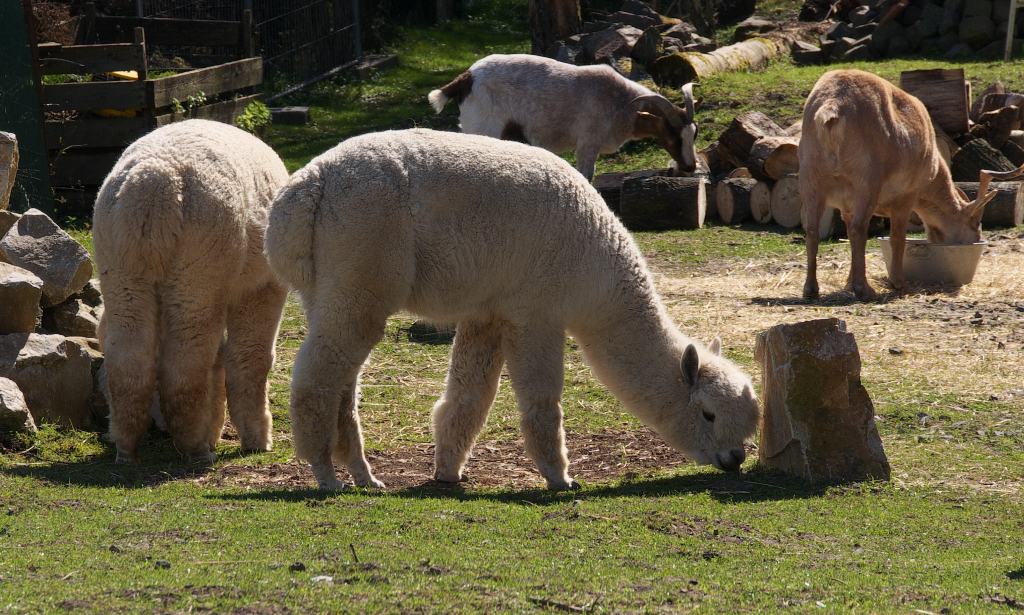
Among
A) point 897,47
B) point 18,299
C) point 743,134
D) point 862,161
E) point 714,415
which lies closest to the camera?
point 714,415

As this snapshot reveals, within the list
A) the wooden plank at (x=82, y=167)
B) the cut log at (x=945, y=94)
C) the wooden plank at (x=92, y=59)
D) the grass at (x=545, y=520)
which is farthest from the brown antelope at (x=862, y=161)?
the wooden plank at (x=82, y=167)

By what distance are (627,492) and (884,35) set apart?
2048 cm

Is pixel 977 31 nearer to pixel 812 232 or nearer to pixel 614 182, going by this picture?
pixel 614 182

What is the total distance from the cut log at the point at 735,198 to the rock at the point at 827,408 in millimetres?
9348

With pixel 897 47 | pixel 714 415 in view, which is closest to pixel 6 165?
pixel 714 415

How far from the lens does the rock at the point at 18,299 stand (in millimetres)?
6242

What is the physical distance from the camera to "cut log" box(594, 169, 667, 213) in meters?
15.0

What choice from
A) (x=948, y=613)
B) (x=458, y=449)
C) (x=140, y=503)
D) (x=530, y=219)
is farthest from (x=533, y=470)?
(x=948, y=613)

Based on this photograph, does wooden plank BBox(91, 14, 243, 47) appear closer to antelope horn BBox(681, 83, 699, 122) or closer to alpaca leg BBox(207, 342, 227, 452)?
antelope horn BBox(681, 83, 699, 122)

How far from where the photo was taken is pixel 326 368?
517cm

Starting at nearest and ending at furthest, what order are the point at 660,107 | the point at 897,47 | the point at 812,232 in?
the point at 812,232, the point at 660,107, the point at 897,47

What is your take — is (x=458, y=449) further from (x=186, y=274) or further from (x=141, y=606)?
(x=141, y=606)

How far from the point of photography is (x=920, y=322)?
364 inches

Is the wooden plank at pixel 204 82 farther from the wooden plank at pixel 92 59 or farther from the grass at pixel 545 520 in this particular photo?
the grass at pixel 545 520
